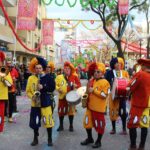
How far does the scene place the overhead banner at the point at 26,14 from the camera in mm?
19062

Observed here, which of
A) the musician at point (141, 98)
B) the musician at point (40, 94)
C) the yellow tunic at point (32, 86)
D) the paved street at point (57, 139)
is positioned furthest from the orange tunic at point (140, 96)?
the yellow tunic at point (32, 86)

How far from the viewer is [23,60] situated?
4734 centimetres

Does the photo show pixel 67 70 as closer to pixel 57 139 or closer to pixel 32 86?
pixel 57 139

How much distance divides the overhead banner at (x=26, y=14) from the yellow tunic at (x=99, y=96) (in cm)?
1161

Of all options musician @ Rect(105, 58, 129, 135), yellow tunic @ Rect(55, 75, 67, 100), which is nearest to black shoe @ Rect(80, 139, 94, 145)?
musician @ Rect(105, 58, 129, 135)

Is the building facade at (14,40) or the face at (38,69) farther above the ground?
the building facade at (14,40)

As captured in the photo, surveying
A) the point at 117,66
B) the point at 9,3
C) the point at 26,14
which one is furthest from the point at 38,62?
the point at 9,3

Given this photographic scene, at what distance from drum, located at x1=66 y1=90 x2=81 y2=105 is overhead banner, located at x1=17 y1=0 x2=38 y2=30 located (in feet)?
33.1

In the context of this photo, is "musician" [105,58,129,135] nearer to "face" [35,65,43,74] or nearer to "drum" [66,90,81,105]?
"drum" [66,90,81,105]

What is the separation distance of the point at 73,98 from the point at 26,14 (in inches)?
417

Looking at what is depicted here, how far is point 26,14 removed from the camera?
19172 millimetres

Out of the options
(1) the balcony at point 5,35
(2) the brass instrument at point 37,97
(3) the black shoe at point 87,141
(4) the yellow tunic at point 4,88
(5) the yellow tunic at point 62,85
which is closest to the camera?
(4) the yellow tunic at point 4,88

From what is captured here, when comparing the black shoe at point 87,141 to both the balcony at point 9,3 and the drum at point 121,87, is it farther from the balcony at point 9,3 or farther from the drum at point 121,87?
the balcony at point 9,3

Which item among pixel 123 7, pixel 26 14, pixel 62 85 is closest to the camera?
pixel 62 85
